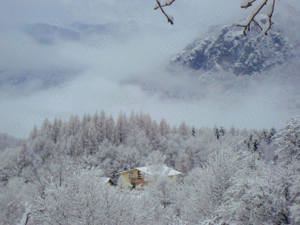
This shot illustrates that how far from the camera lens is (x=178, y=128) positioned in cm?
18300

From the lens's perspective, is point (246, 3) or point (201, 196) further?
point (201, 196)

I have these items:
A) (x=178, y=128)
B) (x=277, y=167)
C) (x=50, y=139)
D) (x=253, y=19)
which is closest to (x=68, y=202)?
(x=277, y=167)

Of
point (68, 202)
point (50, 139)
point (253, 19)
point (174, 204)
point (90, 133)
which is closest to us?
point (253, 19)

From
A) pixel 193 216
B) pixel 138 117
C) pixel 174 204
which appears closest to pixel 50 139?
pixel 138 117

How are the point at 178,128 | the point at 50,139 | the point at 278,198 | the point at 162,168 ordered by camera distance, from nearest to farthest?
the point at 278,198, the point at 162,168, the point at 50,139, the point at 178,128

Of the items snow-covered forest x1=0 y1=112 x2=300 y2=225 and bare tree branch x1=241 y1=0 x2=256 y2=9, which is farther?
snow-covered forest x1=0 y1=112 x2=300 y2=225

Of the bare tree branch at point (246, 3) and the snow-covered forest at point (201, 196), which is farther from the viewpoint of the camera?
the snow-covered forest at point (201, 196)

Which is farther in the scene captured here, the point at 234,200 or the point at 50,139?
the point at 50,139

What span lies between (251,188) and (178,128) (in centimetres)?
15918

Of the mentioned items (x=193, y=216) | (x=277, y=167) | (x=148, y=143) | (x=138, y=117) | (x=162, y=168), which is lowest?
(x=193, y=216)

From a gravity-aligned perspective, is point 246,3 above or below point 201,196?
above

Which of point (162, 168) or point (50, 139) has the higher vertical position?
point (50, 139)

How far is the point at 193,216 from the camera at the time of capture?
131 ft

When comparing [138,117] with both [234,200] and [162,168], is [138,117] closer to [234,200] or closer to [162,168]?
[162,168]
